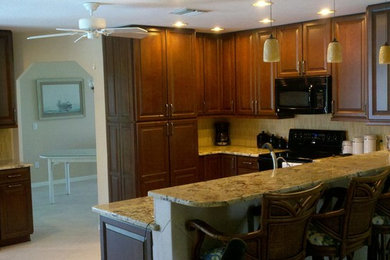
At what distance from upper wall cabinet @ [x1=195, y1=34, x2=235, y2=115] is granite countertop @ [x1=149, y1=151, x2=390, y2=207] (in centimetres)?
294

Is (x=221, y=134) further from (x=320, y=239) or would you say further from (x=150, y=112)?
(x=320, y=239)

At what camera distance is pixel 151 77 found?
18.4 ft

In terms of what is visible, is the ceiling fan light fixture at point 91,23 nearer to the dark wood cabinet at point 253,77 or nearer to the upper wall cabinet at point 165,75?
the upper wall cabinet at point 165,75

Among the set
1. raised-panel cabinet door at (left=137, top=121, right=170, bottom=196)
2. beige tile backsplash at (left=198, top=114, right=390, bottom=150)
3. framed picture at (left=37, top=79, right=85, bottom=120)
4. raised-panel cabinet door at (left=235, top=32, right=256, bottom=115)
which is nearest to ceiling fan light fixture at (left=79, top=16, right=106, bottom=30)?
raised-panel cabinet door at (left=137, top=121, right=170, bottom=196)

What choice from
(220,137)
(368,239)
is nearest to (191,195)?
(368,239)

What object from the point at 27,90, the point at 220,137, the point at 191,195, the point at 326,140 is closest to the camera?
the point at 191,195

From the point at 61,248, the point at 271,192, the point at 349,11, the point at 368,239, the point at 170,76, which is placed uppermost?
the point at 349,11

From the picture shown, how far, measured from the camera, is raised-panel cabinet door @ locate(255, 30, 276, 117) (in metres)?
6.08

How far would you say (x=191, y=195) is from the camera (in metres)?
2.65

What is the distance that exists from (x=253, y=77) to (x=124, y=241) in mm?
3708

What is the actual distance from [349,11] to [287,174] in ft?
8.13

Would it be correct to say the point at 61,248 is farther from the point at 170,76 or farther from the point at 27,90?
the point at 27,90

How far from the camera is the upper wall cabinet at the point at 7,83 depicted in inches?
226

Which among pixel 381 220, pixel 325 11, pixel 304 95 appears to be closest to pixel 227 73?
pixel 304 95
